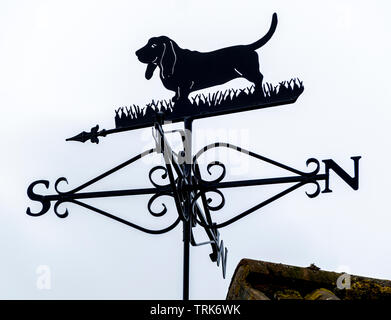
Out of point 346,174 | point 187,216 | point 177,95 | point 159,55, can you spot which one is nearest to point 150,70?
point 159,55

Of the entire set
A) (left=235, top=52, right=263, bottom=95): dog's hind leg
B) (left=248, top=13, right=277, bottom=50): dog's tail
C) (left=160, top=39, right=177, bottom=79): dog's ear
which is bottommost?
(left=235, top=52, right=263, bottom=95): dog's hind leg

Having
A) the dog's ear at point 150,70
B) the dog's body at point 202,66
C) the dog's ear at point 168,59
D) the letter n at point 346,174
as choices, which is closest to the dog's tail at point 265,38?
the dog's body at point 202,66

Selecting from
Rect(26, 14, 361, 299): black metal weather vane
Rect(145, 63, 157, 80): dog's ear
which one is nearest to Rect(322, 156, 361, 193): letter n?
Rect(26, 14, 361, 299): black metal weather vane

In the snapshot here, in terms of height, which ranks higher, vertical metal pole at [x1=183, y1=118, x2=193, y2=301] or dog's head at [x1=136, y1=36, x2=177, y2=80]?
dog's head at [x1=136, y1=36, x2=177, y2=80]

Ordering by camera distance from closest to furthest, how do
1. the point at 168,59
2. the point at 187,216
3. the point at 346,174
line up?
the point at 187,216, the point at 346,174, the point at 168,59

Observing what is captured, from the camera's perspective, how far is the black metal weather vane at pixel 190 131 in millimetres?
3191

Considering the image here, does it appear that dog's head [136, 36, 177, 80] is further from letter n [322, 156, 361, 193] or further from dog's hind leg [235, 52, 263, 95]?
letter n [322, 156, 361, 193]

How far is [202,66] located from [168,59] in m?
0.18

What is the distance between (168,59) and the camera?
3709 millimetres

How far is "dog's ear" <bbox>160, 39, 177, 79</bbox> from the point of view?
3693mm

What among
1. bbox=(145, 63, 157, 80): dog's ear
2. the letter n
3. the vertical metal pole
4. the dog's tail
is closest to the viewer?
the vertical metal pole

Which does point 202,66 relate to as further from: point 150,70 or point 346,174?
point 346,174
